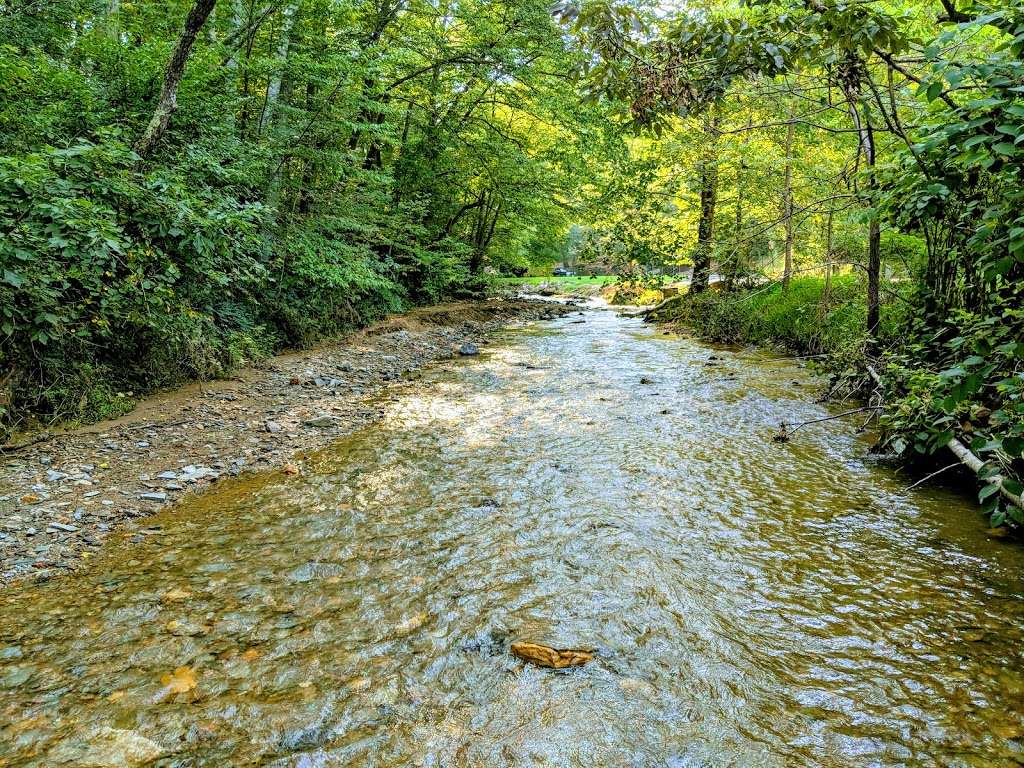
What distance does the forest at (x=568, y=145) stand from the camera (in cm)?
333

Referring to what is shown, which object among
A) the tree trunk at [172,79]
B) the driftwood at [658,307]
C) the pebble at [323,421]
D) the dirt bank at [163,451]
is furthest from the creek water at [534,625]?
the driftwood at [658,307]

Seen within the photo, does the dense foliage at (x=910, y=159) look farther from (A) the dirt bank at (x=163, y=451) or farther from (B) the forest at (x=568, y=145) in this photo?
(A) the dirt bank at (x=163, y=451)

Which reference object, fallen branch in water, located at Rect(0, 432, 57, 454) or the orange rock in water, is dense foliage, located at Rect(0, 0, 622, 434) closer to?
fallen branch in water, located at Rect(0, 432, 57, 454)

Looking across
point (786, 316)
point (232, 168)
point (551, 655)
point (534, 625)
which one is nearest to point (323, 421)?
point (232, 168)

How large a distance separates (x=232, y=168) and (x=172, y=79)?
1267 mm

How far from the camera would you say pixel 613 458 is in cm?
595

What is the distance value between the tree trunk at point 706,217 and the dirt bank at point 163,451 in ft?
17.5

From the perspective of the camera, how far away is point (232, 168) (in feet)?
24.7

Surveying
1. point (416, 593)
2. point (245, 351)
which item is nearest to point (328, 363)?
point (245, 351)

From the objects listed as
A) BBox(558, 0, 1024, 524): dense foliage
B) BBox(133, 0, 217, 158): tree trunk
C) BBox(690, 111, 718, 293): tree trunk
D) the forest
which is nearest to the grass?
the forest

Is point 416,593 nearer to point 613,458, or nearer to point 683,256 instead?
point 613,458

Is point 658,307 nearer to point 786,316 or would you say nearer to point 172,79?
point 786,316

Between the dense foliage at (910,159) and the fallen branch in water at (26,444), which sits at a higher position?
the dense foliage at (910,159)

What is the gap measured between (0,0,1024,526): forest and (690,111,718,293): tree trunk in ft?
0.52
